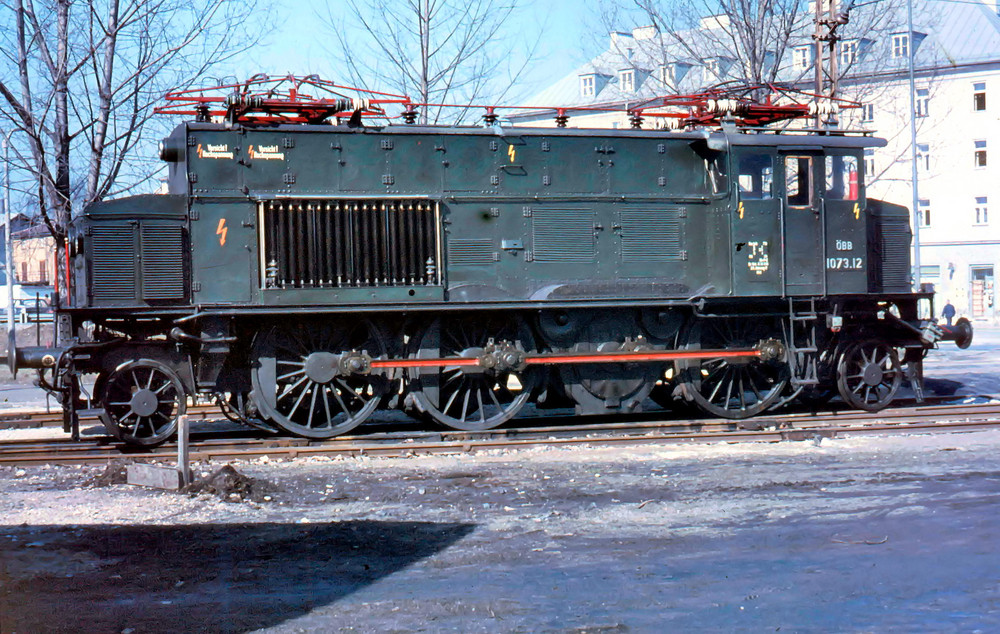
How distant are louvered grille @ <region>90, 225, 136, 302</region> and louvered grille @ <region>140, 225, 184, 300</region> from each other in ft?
0.48

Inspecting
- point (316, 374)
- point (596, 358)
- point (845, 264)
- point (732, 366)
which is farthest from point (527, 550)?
point (845, 264)

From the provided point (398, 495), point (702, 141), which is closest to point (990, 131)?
point (702, 141)

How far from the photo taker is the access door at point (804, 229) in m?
14.1

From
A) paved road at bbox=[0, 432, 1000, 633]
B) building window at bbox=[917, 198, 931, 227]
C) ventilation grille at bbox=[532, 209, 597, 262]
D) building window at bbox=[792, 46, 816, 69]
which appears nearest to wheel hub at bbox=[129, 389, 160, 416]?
paved road at bbox=[0, 432, 1000, 633]

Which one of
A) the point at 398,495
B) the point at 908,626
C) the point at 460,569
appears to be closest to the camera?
the point at 908,626

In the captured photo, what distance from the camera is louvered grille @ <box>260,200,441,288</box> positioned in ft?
41.7

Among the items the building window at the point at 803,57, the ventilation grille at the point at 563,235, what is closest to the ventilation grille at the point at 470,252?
the ventilation grille at the point at 563,235

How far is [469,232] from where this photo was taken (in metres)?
13.3

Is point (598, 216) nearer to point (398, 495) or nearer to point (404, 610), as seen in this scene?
point (398, 495)

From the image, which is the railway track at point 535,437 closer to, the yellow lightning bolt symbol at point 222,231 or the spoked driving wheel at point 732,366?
the spoked driving wheel at point 732,366

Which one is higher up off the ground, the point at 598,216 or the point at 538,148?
the point at 538,148

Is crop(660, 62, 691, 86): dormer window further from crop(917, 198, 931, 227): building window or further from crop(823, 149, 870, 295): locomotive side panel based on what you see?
crop(917, 198, 931, 227): building window

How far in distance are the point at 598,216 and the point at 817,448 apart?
4.09 metres

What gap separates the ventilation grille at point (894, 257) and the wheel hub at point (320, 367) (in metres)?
7.86
